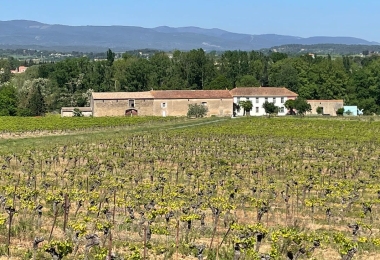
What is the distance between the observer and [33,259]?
11.1 metres

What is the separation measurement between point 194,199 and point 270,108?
59.0 meters

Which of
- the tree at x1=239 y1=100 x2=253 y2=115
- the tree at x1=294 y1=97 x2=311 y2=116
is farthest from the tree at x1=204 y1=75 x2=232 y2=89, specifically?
the tree at x1=294 y1=97 x2=311 y2=116

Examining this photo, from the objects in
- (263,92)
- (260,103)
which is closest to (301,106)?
(263,92)

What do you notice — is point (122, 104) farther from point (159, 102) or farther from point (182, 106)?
point (182, 106)

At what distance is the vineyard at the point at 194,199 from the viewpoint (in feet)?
40.2

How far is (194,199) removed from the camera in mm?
17516

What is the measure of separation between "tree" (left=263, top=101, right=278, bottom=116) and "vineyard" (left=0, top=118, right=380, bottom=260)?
3354cm

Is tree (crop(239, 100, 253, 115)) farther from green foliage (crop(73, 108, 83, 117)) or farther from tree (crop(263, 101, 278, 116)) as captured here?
green foliage (crop(73, 108, 83, 117))

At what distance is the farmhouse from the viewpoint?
68.7m

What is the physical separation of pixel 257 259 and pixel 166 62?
84232 millimetres

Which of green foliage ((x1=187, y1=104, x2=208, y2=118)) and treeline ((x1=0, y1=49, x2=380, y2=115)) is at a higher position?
treeline ((x1=0, y1=49, x2=380, y2=115))

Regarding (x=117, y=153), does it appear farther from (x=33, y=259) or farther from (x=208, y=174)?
(x=33, y=259)

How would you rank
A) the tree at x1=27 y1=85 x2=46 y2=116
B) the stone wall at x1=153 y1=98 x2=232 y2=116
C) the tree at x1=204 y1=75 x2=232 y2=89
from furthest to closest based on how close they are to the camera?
1. the tree at x1=204 y1=75 x2=232 y2=89
2. the tree at x1=27 y1=85 x2=46 y2=116
3. the stone wall at x1=153 y1=98 x2=232 y2=116

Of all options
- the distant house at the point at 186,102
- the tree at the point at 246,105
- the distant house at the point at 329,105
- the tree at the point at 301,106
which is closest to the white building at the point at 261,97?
the tree at the point at 246,105
